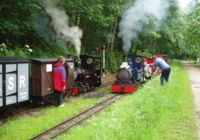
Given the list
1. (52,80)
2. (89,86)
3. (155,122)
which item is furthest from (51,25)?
(155,122)

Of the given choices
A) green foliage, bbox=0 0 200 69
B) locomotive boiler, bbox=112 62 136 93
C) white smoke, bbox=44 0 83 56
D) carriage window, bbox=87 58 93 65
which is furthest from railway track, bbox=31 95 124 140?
white smoke, bbox=44 0 83 56

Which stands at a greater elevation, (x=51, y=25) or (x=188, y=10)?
(x=188, y=10)

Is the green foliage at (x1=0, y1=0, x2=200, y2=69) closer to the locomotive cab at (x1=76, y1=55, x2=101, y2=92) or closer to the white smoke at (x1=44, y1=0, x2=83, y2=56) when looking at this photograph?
the white smoke at (x1=44, y1=0, x2=83, y2=56)

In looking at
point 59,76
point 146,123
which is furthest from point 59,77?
point 146,123

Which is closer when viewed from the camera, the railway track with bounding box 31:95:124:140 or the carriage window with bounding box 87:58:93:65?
the railway track with bounding box 31:95:124:140

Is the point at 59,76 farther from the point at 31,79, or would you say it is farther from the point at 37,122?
the point at 37,122

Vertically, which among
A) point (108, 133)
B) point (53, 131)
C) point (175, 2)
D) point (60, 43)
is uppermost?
point (175, 2)

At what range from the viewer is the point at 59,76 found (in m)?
15.3

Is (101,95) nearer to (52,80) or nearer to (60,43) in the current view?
(52,80)

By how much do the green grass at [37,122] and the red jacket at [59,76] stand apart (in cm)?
86

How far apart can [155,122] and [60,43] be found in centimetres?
1673

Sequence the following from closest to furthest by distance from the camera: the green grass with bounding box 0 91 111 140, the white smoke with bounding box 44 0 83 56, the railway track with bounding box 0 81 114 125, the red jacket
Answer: the green grass with bounding box 0 91 111 140, the railway track with bounding box 0 81 114 125, the red jacket, the white smoke with bounding box 44 0 83 56

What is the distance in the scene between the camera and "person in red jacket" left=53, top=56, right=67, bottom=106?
1523 centimetres

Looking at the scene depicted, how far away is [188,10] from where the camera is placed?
70.0 meters
